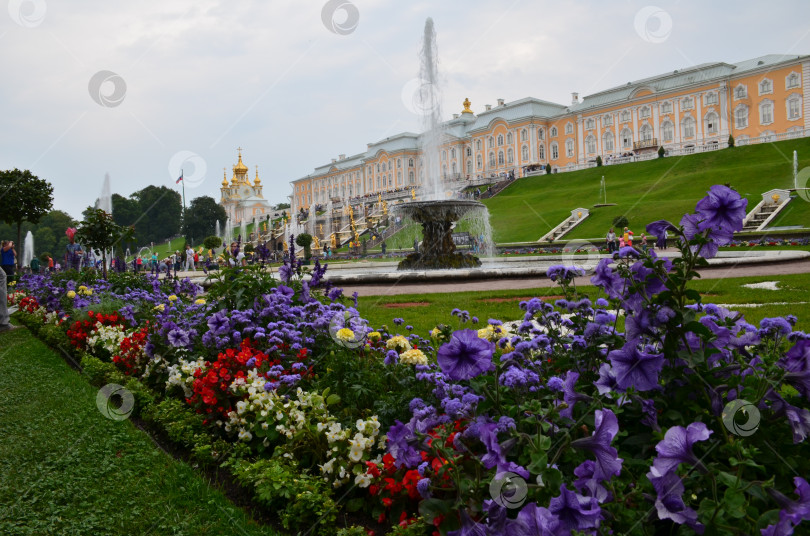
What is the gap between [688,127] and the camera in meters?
50.2

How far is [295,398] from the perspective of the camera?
3092mm

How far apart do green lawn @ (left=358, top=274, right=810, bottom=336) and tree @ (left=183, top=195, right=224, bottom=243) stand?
65.3 m

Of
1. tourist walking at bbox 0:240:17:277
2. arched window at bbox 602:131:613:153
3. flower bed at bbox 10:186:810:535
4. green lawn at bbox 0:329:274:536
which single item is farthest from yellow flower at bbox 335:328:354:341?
arched window at bbox 602:131:613:153

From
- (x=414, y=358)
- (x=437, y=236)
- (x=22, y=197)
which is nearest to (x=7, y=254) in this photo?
(x=22, y=197)

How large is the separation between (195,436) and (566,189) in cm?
4198

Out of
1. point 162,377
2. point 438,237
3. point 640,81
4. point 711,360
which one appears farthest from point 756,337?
point 640,81

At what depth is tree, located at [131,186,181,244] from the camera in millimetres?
78062

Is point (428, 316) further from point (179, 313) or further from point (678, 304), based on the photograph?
point (678, 304)

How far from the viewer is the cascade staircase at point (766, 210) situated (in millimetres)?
22578

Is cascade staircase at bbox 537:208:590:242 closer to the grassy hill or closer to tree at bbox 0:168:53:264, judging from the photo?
the grassy hill

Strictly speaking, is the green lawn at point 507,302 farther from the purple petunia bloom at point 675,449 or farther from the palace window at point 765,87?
the palace window at point 765,87

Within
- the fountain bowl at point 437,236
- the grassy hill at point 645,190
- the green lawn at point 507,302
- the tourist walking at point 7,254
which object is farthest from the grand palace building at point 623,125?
the green lawn at point 507,302

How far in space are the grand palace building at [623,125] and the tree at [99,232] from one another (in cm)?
3746

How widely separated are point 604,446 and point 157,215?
8572 centimetres
